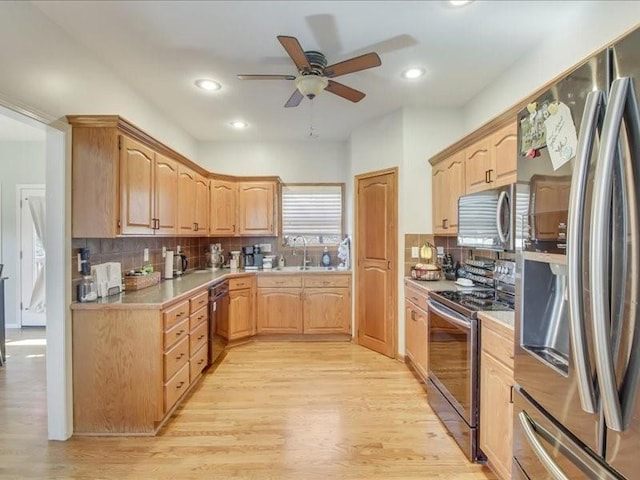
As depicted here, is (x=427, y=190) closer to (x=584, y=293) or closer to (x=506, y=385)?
(x=506, y=385)

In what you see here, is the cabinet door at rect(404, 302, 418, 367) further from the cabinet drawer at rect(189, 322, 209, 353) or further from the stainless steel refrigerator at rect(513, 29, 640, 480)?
the stainless steel refrigerator at rect(513, 29, 640, 480)

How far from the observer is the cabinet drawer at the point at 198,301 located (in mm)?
2949

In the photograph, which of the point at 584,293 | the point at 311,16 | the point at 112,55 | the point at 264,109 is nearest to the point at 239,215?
the point at 264,109

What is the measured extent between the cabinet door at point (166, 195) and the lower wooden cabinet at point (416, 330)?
2.48 m

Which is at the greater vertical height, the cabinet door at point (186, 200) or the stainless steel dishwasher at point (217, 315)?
the cabinet door at point (186, 200)

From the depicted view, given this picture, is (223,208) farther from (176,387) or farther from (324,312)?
(176,387)

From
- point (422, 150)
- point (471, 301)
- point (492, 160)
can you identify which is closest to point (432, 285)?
point (471, 301)

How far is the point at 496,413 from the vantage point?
1.82 meters

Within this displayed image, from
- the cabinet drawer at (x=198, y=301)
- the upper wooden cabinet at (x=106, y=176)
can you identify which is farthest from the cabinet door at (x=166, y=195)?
the cabinet drawer at (x=198, y=301)

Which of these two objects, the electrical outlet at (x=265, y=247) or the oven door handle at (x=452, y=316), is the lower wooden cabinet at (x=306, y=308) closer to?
the electrical outlet at (x=265, y=247)

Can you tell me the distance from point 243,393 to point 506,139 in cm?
288

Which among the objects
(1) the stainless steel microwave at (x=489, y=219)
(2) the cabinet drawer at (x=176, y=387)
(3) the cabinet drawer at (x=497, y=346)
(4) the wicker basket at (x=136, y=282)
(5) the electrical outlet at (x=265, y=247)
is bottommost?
(2) the cabinet drawer at (x=176, y=387)

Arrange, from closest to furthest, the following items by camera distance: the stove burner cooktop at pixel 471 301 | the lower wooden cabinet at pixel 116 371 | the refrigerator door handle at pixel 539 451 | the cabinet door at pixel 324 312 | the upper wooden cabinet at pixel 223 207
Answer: the refrigerator door handle at pixel 539 451 < the stove burner cooktop at pixel 471 301 < the lower wooden cabinet at pixel 116 371 < the cabinet door at pixel 324 312 < the upper wooden cabinet at pixel 223 207

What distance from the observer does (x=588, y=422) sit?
92cm
